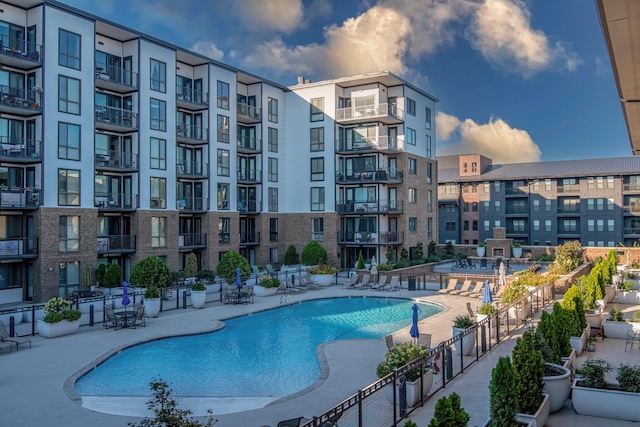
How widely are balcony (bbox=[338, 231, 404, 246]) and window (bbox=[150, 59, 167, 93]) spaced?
17477 millimetres

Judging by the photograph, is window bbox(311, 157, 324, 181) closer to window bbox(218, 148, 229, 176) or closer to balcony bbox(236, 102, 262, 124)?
balcony bbox(236, 102, 262, 124)

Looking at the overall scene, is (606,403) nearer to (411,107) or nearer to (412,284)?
(412,284)

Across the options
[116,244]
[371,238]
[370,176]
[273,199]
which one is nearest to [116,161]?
[116,244]

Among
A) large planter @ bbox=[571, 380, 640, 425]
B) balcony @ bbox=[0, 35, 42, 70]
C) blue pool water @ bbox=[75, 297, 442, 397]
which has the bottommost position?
blue pool water @ bbox=[75, 297, 442, 397]

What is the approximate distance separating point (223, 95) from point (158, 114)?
6212mm

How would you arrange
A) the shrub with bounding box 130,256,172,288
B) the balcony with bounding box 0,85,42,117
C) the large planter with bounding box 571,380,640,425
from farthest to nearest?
1. the shrub with bounding box 130,256,172,288
2. the balcony with bounding box 0,85,42,117
3. the large planter with bounding box 571,380,640,425

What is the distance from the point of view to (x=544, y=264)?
3972 centimetres

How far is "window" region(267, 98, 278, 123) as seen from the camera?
42188 mm

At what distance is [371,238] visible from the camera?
133ft

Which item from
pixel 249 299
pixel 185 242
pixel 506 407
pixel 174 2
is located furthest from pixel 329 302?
pixel 174 2

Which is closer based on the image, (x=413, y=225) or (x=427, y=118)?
(x=413, y=225)

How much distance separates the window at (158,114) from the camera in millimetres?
32062

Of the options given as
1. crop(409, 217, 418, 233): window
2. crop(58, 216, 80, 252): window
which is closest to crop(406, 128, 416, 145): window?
crop(409, 217, 418, 233): window

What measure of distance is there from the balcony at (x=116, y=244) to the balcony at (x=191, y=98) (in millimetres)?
9709
